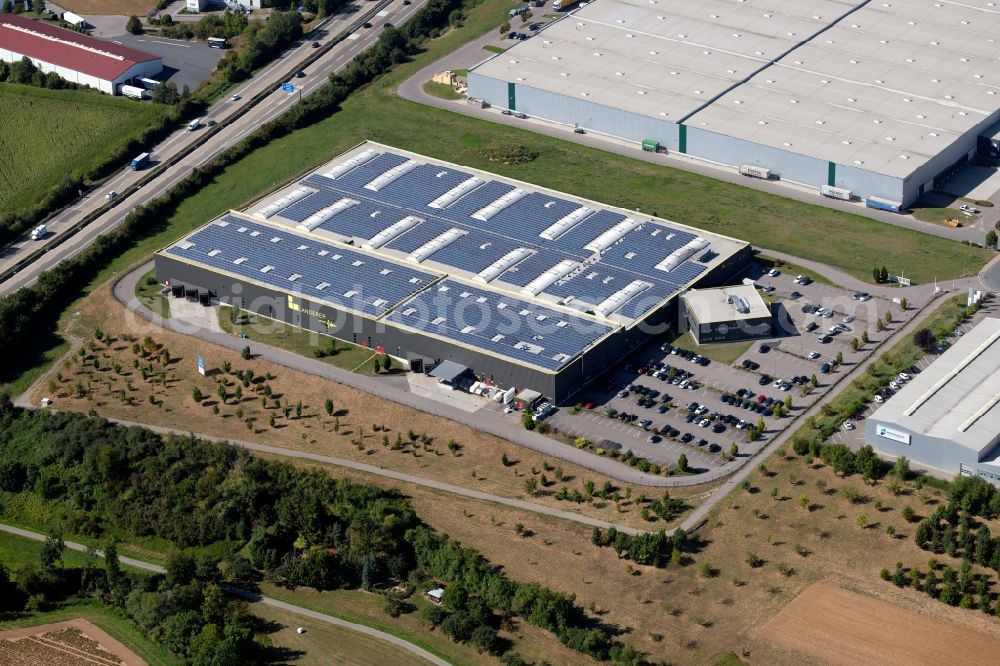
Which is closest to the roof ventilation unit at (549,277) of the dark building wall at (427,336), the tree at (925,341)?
the dark building wall at (427,336)

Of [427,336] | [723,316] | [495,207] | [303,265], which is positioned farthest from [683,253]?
[303,265]

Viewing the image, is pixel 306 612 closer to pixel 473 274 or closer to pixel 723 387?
pixel 723 387

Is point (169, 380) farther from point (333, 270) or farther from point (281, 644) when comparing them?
point (281, 644)

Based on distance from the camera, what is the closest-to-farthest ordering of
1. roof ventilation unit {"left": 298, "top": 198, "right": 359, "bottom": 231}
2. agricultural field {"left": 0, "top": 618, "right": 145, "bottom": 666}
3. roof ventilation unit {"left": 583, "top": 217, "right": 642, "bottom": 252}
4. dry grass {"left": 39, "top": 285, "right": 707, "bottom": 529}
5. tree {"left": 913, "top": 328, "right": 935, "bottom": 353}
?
agricultural field {"left": 0, "top": 618, "right": 145, "bottom": 666} → dry grass {"left": 39, "top": 285, "right": 707, "bottom": 529} → tree {"left": 913, "top": 328, "right": 935, "bottom": 353} → roof ventilation unit {"left": 583, "top": 217, "right": 642, "bottom": 252} → roof ventilation unit {"left": 298, "top": 198, "right": 359, "bottom": 231}

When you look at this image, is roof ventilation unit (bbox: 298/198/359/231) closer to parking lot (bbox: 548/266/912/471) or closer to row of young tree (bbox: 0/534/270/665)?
parking lot (bbox: 548/266/912/471)

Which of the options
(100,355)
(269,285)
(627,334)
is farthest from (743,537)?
(100,355)

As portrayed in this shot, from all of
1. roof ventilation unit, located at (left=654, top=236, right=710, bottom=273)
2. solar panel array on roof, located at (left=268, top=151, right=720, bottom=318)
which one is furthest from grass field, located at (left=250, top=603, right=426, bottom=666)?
roof ventilation unit, located at (left=654, top=236, right=710, bottom=273)
